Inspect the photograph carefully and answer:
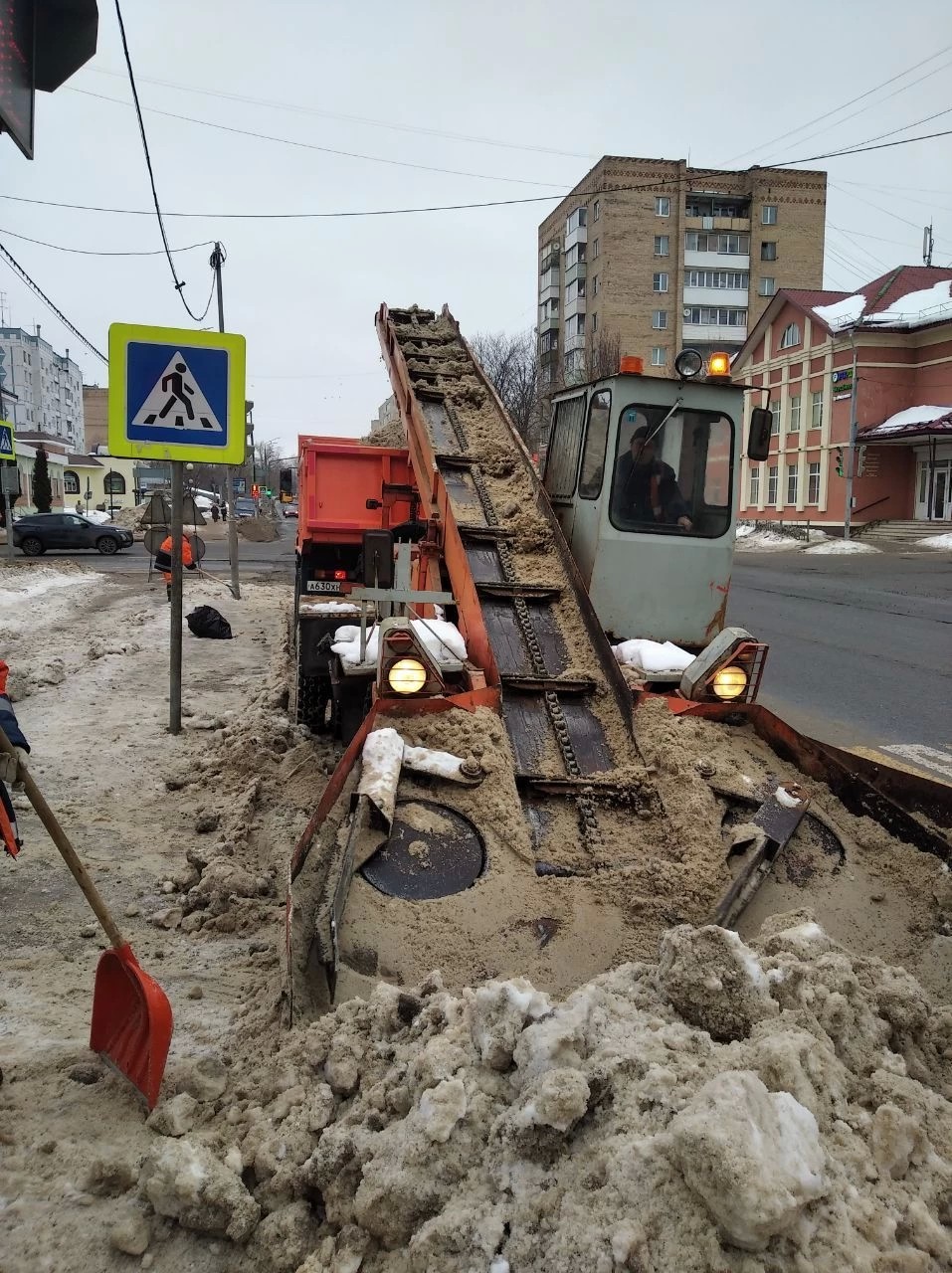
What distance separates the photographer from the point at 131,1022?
2775mm

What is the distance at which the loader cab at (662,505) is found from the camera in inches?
207

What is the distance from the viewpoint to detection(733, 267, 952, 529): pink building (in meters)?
37.2

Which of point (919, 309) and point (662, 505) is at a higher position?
point (919, 309)

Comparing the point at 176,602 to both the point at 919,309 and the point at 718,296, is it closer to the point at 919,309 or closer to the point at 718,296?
the point at 919,309

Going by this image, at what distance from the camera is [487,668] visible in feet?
15.4

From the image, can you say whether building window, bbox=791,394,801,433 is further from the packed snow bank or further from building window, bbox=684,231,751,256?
building window, bbox=684,231,751,256

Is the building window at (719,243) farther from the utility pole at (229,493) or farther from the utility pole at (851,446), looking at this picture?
the utility pole at (229,493)

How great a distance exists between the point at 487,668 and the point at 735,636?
1295 millimetres

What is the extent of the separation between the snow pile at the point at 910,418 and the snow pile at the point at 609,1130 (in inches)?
1506

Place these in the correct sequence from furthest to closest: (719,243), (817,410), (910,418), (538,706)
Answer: (719,243) < (817,410) < (910,418) < (538,706)

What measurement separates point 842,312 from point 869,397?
15.8ft

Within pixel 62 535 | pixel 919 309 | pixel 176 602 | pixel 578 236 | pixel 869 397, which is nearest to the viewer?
pixel 176 602

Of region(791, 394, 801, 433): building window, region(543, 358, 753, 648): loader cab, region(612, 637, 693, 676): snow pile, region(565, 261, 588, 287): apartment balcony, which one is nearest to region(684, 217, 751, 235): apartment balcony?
region(565, 261, 588, 287): apartment balcony

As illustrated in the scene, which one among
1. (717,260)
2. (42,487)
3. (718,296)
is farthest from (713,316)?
(42,487)
